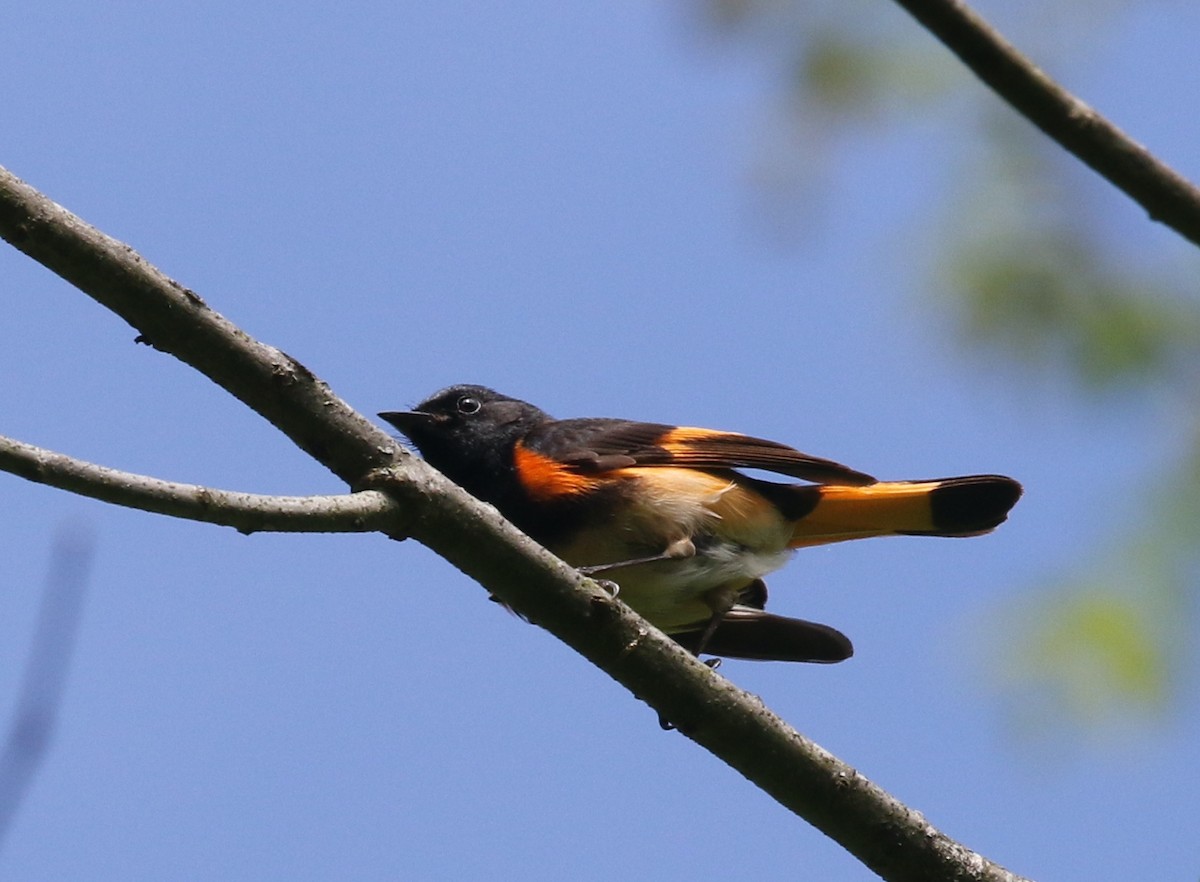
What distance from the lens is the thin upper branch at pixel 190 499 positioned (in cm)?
223

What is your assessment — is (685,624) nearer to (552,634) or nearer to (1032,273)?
(552,634)

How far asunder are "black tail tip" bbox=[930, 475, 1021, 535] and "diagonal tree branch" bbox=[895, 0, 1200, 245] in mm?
3568

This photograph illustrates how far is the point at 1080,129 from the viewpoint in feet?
4.93

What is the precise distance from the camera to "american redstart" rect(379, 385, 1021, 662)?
15.6ft

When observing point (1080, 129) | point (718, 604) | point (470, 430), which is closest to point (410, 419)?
point (470, 430)

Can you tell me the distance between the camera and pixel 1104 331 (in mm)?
2500

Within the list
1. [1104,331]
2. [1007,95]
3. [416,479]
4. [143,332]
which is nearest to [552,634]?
[416,479]

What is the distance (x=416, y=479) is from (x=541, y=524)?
204 centimetres

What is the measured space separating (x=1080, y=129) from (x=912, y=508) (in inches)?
144

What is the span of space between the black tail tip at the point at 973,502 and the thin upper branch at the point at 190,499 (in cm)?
292

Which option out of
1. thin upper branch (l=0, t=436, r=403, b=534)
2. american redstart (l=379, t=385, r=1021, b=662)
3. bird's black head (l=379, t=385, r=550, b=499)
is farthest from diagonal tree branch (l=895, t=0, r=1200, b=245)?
bird's black head (l=379, t=385, r=550, b=499)

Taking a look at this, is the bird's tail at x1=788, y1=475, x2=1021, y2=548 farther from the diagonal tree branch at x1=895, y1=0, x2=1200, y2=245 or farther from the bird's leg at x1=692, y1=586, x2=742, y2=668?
the diagonal tree branch at x1=895, y1=0, x2=1200, y2=245

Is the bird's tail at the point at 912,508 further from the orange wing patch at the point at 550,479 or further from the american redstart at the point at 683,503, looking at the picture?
the orange wing patch at the point at 550,479

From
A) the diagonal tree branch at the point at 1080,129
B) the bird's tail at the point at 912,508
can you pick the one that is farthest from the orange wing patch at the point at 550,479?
the diagonal tree branch at the point at 1080,129
